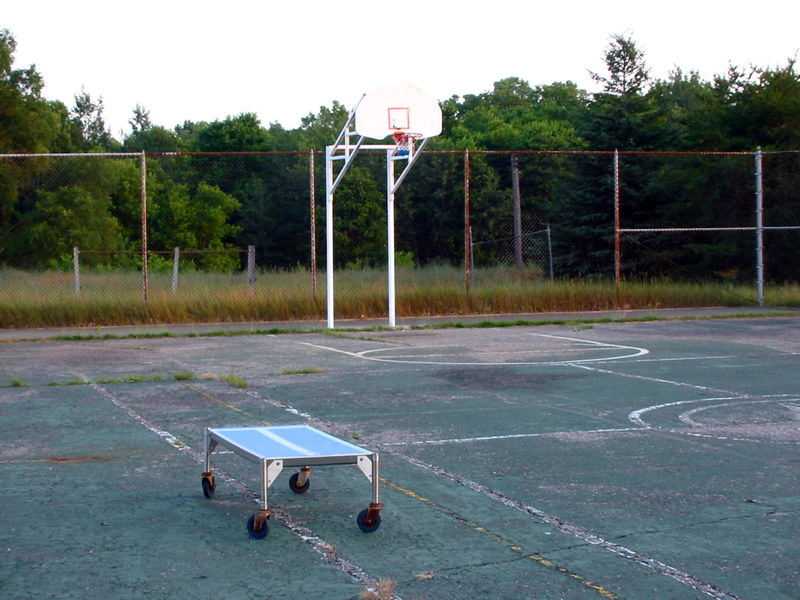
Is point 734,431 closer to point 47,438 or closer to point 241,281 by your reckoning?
point 47,438

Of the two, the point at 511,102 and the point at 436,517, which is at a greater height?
the point at 511,102

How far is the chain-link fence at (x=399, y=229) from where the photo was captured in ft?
68.8

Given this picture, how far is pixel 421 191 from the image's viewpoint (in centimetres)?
3534

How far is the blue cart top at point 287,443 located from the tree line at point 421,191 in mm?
16826

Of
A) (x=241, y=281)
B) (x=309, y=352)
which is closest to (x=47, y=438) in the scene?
(x=309, y=352)

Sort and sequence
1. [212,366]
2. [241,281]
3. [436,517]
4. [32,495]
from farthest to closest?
[241,281] < [212,366] < [32,495] < [436,517]

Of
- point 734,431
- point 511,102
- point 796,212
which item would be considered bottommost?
point 734,431

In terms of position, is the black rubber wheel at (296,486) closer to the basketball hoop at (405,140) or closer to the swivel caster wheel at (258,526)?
the swivel caster wheel at (258,526)

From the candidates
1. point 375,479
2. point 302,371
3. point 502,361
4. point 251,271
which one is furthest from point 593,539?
point 251,271

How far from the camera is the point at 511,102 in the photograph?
8569 cm

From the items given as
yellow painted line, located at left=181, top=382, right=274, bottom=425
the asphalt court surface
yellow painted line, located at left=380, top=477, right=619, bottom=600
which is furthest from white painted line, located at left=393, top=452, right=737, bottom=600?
yellow painted line, located at left=181, top=382, right=274, bottom=425

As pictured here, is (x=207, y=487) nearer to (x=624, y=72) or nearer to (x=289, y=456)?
(x=289, y=456)

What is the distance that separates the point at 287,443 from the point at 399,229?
2663cm

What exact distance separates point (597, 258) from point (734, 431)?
76.7ft
